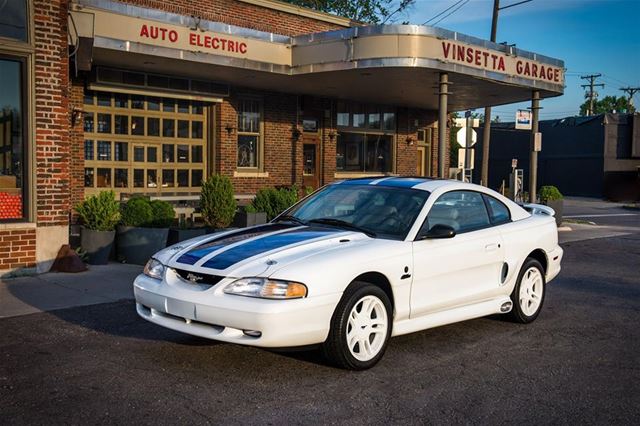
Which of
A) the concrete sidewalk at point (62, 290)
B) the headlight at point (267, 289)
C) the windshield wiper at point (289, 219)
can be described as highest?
the windshield wiper at point (289, 219)

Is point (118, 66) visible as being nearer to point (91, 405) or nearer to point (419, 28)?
point (419, 28)

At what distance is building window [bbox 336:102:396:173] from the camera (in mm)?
20484

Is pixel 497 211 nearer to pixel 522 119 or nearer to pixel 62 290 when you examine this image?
pixel 62 290

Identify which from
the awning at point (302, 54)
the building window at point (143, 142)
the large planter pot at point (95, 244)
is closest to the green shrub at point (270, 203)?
the awning at point (302, 54)

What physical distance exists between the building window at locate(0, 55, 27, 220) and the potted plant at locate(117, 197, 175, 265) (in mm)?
1791

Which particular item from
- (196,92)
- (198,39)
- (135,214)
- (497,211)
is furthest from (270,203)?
(497,211)

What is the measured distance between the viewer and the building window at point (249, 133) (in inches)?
690

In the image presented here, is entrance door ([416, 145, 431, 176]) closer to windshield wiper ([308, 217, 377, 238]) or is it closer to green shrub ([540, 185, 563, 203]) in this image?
green shrub ([540, 185, 563, 203])

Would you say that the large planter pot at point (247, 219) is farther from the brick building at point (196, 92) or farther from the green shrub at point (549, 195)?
the green shrub at point (549, 195)

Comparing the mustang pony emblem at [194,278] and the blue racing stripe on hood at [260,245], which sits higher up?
the blue racing stripe on hood at [260,245]

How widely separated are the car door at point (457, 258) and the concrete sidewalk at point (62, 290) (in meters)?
4.09

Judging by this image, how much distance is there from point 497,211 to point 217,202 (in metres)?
6.75

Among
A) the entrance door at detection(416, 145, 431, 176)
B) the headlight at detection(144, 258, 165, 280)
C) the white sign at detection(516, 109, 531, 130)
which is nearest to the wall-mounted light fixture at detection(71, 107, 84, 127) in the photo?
the headlight at detection(144, 258, 165, 280)

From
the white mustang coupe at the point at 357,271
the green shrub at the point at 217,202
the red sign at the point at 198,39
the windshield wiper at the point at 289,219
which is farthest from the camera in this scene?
the red sign at the point at 198,39
